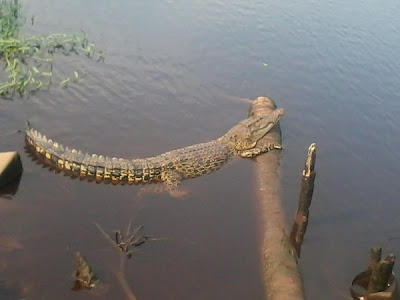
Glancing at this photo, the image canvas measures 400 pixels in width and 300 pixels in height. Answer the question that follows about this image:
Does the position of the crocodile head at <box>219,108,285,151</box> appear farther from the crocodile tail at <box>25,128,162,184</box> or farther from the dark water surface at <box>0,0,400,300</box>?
the crocodile tail at <box>25,128,162,184</box>

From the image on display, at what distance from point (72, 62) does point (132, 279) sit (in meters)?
6.92

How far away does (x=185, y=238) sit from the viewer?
7.21m

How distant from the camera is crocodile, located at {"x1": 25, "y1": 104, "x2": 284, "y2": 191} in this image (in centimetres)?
805

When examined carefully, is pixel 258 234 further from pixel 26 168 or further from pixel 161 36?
pixel 161 36

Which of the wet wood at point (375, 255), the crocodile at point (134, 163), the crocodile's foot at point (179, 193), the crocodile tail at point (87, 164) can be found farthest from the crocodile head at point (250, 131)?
the wet wood at point (375, 255)

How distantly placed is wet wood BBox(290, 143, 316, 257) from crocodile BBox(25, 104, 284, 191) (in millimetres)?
2117

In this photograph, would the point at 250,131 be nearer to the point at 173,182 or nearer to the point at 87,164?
the point at 173,182

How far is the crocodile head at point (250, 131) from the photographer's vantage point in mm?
9594

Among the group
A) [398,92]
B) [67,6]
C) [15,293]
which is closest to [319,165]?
[398,92]

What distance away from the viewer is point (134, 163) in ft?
27.0

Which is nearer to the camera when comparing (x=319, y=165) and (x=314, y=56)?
(x=319, y=165)

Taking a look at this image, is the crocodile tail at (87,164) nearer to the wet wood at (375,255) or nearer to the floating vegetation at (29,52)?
the floating vegetation at (29,52)

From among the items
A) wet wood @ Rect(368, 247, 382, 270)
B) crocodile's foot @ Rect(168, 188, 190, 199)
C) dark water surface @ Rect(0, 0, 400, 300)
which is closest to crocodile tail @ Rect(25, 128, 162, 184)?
dark water surface @ Rect(0, 0, 400, 300)

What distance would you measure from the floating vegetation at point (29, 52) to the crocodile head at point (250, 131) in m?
3.79
